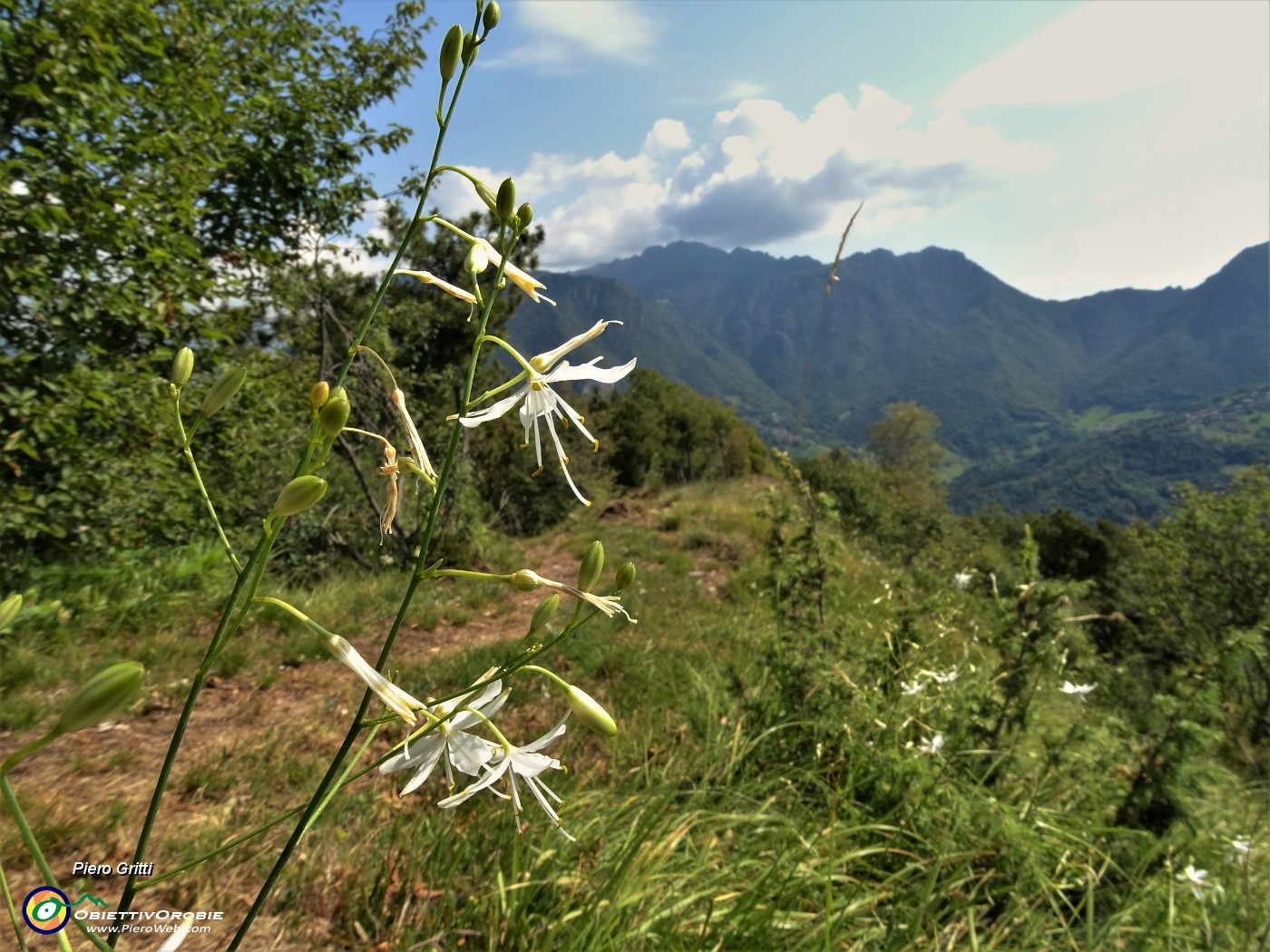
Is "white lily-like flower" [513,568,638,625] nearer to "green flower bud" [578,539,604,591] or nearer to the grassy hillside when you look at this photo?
"green flower bud" [578,539,604,591]

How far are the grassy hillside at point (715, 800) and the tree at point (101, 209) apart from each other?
959 millimetres

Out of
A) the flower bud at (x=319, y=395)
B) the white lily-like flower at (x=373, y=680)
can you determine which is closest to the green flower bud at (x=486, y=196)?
the flower bud at (x=319, y=395)

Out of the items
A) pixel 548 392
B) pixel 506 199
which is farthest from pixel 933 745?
pixel 506 199

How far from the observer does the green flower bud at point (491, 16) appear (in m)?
0.92

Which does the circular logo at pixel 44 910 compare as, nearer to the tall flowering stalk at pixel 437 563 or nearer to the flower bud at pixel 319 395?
the tall flowering stalk at pixel 437 563

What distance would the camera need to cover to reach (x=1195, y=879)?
7.74ft

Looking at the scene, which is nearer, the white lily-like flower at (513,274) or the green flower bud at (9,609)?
the green flower bud at (9,609)

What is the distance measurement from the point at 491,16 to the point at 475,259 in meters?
0.35

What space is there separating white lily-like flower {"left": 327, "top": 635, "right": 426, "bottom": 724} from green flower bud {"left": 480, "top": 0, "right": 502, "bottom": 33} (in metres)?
0.87

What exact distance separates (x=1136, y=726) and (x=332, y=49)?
7140 millimetres

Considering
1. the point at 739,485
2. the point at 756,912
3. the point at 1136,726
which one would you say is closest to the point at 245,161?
the point at 756,912

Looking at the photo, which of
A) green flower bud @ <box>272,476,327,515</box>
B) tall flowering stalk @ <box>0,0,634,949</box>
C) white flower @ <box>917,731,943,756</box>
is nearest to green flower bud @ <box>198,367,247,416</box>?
tall flowering stalk @ <box>0,0,634,949</box>

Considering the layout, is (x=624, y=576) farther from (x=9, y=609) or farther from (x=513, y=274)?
(x=9, y=609)

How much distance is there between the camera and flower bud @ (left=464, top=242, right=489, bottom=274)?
3.04 ft
